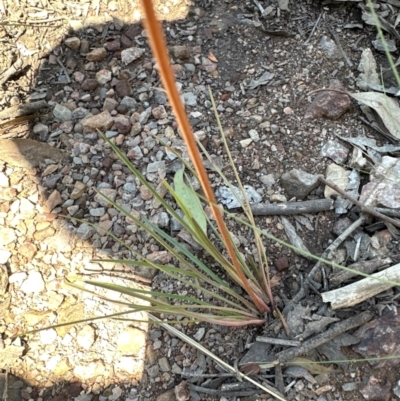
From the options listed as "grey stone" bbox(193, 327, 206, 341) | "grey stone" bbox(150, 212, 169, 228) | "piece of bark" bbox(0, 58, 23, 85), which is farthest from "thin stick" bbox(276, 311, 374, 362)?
"piece of bark" bbox(0, 58, 23, 85)

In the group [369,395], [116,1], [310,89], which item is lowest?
[369,395]

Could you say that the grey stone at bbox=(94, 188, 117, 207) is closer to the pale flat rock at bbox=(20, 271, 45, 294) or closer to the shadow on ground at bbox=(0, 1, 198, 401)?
the shadow on ground at bbox=(0, 1, 198, 401)

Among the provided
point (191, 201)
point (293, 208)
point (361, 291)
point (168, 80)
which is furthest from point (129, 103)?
point (168, 80)

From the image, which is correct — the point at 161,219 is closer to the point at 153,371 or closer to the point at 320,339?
the point at 153,371

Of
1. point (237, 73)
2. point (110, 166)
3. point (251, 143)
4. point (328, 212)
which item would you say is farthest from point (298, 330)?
point (237, 73)

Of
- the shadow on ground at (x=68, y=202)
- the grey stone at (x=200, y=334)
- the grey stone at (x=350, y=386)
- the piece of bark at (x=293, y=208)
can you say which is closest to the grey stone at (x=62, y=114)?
the shadow on ground at (x=68, y=202)

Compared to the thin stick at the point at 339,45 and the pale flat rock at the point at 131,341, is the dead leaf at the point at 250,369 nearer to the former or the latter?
the pale flat rock at the point at 131,341

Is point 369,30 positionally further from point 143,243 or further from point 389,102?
point 143,243
